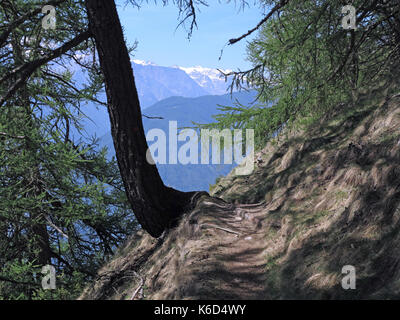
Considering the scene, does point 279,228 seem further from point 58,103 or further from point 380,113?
point 58,103

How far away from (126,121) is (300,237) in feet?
9.71

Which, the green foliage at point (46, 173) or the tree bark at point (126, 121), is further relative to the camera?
the green foliage at point (46, 173)

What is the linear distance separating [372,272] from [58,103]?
7.45 meters

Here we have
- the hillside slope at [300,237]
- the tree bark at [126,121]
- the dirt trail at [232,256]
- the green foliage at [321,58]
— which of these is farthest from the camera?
the green foliage at [321,58]

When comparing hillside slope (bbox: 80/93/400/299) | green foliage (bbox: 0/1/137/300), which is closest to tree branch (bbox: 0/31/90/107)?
green foliage (bbox: 0/1/137/300)

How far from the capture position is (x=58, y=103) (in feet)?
28.6

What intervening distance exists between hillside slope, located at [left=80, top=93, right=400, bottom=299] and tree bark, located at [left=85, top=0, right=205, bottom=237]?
54 cm

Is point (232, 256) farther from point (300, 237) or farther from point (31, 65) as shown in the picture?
point (31, 65)

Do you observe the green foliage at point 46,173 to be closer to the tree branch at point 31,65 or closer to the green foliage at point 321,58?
the tree branch at point 31,65

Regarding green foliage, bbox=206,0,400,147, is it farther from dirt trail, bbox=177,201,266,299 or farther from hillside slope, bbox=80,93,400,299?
dirt trail, bbox=177,201,266,299

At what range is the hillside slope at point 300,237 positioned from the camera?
391 cm

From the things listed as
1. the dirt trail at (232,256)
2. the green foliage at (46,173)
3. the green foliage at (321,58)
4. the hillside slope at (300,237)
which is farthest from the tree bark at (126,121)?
the green foliage at (321,58)

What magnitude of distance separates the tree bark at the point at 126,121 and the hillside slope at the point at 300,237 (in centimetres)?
54
